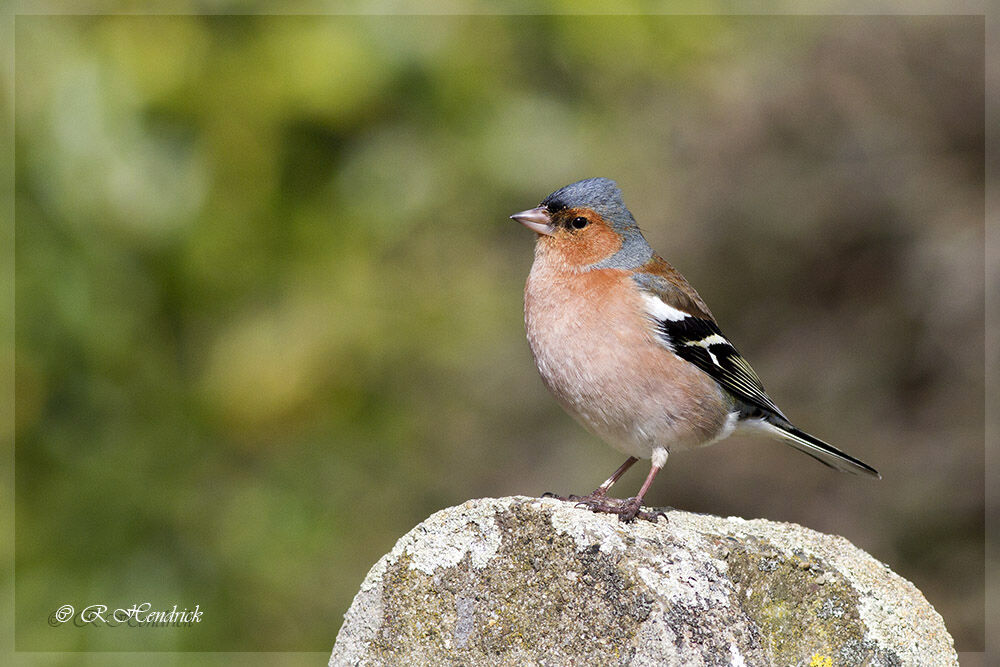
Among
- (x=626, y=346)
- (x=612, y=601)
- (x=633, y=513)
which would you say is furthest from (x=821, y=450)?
(x=612, y=601)

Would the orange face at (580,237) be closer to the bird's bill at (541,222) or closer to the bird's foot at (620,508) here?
the bird's bill at (541,222)

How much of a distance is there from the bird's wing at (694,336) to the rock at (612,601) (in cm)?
140

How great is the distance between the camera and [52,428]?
18.3ft

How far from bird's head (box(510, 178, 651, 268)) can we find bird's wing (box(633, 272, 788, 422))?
0.17 m

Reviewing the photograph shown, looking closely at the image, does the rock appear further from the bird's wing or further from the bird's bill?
the bird's bill

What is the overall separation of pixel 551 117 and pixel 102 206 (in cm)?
235

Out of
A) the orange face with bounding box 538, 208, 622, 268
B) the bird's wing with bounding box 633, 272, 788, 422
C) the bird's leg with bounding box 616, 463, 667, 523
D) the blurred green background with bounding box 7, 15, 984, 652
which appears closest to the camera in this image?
the bird's leg with bounding box 616, 463, 667, 523

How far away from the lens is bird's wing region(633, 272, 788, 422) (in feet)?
13.6

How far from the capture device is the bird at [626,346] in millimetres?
3914

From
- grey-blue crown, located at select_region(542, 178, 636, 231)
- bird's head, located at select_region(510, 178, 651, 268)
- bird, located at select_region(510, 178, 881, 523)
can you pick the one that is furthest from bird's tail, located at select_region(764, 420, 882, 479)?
grey-blue crown, located at select_region(542, 178, 636, 231)

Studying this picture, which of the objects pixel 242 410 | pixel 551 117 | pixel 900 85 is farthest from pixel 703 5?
pixel 242 410

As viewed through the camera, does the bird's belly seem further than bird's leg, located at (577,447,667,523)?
Yes

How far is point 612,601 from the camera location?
247 centimetres

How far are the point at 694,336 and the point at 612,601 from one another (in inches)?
75.9
